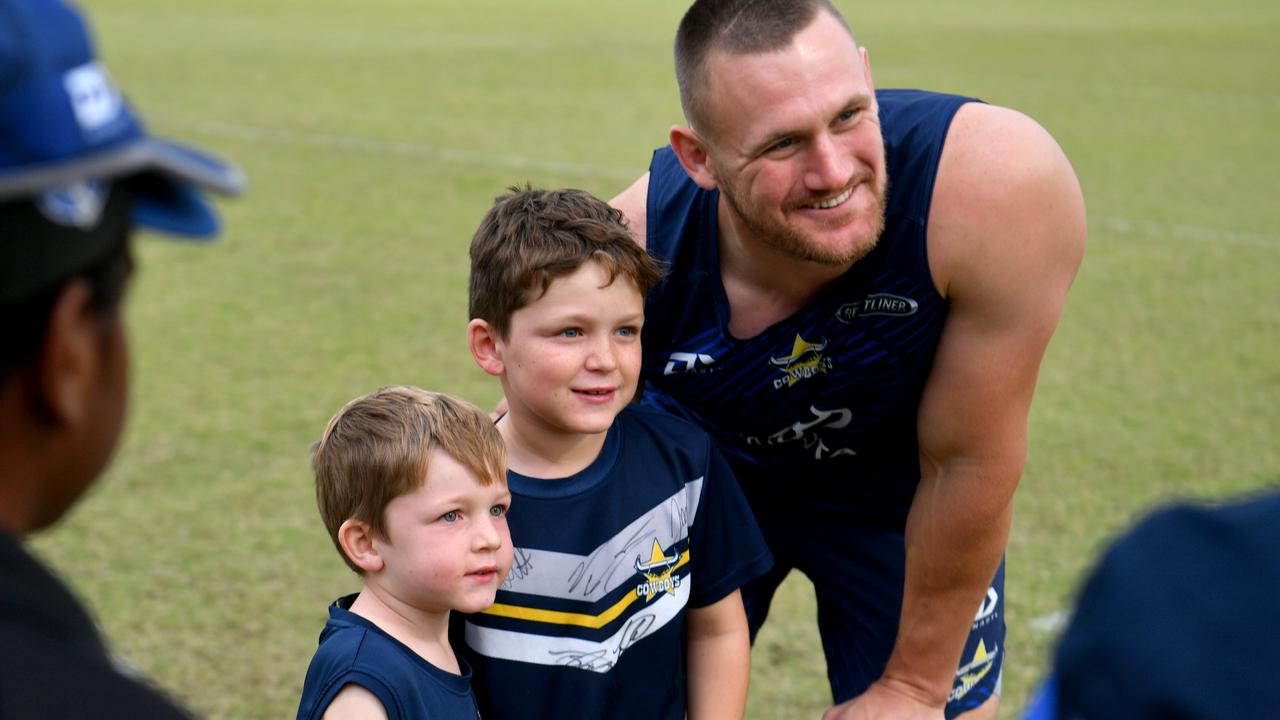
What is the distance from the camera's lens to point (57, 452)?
1328mm

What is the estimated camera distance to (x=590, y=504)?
9.21ft

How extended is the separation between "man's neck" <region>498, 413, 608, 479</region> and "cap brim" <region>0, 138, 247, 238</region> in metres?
1.39

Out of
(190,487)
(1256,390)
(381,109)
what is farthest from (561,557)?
(381,109)

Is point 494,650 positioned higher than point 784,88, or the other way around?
point 784,88

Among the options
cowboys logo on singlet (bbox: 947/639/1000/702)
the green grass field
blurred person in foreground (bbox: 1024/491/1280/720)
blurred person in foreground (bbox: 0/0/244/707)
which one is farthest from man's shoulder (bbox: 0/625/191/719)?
the green grass field

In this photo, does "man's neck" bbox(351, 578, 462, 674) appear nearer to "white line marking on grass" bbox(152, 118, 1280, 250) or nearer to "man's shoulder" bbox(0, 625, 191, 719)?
"man's shoulder" bbox(0, 625, 191, 719)

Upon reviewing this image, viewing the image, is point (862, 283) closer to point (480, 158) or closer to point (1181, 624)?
point (1181, 624)

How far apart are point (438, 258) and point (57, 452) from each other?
777 cm

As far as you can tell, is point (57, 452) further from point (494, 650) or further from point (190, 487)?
point (190, 487)

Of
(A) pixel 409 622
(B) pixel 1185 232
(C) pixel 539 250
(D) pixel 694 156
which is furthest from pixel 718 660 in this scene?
(B) pixel 1185 232

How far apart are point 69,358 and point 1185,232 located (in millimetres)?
9472

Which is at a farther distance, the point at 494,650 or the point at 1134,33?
the point at 1134,33

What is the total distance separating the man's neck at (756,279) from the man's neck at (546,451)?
1.69ft

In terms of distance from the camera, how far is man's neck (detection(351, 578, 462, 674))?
257 centimetres
